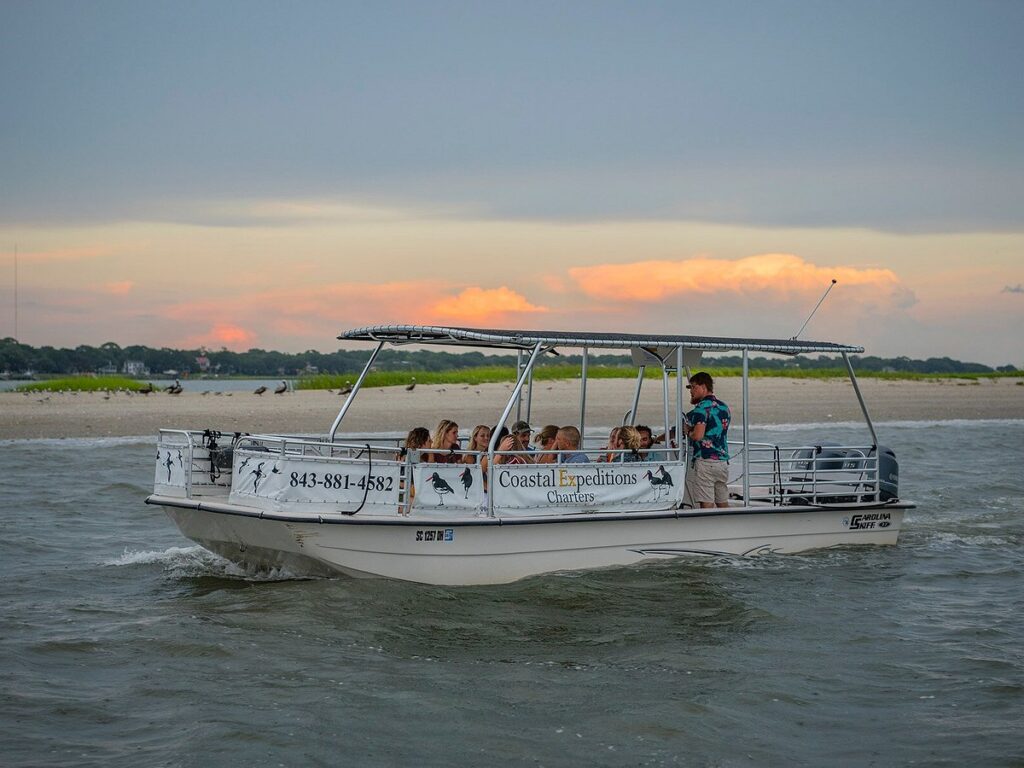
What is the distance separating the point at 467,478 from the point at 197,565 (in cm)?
388

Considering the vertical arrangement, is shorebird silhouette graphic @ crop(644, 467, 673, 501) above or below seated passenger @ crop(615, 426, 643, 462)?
below

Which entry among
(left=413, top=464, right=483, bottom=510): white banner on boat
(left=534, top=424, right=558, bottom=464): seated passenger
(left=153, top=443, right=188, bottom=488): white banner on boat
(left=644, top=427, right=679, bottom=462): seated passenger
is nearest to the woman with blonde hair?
(left=413, top=464, right=483, bottom=510): white banner on boat

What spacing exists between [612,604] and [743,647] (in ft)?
5.11

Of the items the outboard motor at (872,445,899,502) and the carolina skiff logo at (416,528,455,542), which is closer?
the carolina skiff logo at (416,528,455,542)

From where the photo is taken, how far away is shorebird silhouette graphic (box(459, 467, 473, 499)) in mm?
10562

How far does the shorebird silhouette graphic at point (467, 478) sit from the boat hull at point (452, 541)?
31 centimetres

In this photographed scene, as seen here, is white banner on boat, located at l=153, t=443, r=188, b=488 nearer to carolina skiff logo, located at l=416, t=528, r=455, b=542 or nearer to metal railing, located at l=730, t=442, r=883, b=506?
carolina skiff logo, located at l=416, t=528, r=455, b=542

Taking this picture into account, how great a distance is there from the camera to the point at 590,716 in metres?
7.74

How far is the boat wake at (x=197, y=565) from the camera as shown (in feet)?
37.1

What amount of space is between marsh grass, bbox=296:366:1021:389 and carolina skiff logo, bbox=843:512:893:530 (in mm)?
23313

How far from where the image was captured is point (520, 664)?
29.3 feet

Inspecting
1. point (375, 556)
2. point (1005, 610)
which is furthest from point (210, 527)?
point (1005, 610)

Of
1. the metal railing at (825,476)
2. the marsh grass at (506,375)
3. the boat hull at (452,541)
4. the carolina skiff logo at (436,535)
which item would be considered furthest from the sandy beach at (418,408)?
the carolina skiff logo at (436,535)

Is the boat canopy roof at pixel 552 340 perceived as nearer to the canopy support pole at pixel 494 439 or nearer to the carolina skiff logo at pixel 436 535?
the canopy support pole at pixel 494 439
